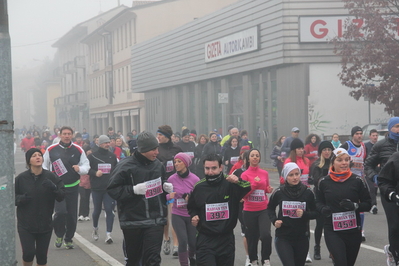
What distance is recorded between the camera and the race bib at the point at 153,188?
249 inches

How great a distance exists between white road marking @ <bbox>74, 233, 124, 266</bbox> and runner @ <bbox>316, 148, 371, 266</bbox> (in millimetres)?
3309

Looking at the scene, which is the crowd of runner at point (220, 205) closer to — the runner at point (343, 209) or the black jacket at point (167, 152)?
the runner at point (343, 209)

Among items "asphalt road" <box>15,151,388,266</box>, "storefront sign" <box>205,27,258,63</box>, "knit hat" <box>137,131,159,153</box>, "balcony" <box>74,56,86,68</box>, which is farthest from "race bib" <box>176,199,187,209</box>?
"balcony" <box>74,56,86,68</box>

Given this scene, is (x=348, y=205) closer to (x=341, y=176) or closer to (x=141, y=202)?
(x=341, y=176)

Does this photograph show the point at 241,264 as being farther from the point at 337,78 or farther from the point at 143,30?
the point at 143,30

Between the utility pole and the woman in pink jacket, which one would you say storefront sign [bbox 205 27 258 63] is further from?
the utility pole

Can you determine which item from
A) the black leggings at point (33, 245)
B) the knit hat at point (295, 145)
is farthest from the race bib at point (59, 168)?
the knit hat at point (295, 145)

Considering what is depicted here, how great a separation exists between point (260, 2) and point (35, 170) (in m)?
21.9

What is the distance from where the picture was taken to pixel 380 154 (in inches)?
332

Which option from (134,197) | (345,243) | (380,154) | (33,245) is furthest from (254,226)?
(33,245)

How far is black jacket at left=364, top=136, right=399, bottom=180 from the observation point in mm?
8367

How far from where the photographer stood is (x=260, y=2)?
28.4 metres

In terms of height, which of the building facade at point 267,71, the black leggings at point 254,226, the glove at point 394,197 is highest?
the building facade at point 267,71

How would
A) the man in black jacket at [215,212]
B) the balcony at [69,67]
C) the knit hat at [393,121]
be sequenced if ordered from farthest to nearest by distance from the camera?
the balcony at [69,67]
the knit hat at [393,121]
the man in black jacket at [215,212]
